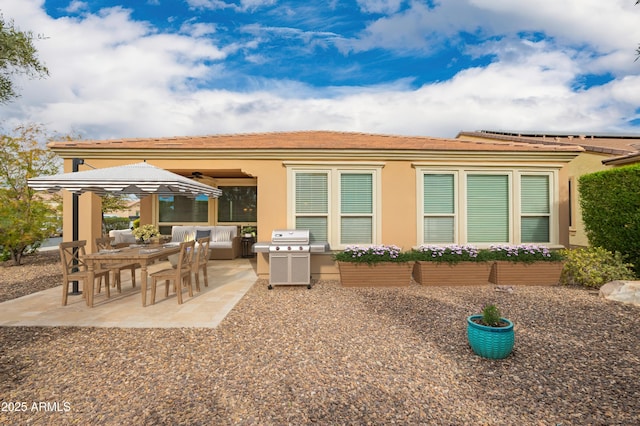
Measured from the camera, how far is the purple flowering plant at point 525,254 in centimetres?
665

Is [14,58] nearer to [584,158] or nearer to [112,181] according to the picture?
[112,181]

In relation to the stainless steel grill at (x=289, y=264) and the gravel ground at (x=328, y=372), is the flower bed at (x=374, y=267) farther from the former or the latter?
the gravel ground at (x=328, y=372)

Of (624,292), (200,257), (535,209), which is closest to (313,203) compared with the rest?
(200,257)

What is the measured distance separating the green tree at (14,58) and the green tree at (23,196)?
478 centimetres

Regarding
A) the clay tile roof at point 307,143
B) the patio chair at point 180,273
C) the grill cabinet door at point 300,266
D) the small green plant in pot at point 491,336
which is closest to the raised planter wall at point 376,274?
the grill cabinet door at point 300,266

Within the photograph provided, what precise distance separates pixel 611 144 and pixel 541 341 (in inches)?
622

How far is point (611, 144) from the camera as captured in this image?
1422 cm

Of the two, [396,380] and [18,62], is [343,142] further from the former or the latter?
[18,62]

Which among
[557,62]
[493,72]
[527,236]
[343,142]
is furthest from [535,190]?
[493,72]

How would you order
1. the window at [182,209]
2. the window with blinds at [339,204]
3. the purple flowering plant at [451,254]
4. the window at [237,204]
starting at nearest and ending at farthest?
the purple flowering plant at [451,254] → the window with blinds at [339,204] → the window at [182,209] → the window at [237,204]

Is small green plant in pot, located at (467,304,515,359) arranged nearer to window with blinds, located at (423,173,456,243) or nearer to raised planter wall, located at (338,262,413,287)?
raised planter wall, located at (338,262,413,287)

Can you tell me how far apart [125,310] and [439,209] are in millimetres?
6712

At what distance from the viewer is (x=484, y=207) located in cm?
744

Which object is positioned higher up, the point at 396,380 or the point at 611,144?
the point at 611,144
